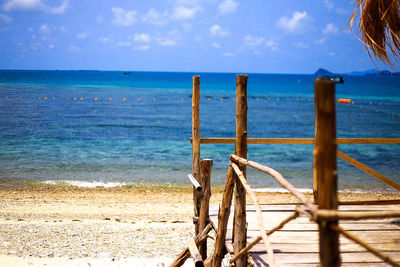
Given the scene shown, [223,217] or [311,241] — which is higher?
[223,217]

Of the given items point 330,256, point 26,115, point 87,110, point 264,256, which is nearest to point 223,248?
point 264,256

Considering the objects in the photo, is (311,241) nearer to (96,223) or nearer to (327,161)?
(327,161)

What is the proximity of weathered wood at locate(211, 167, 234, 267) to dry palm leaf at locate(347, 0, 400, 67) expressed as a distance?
7.44 feet

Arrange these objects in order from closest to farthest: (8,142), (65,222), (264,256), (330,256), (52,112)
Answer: (330,256)
(264,256)
(65,222)
(8,142)
(52,112)

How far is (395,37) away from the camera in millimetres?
4719

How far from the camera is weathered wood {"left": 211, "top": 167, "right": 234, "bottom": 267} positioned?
14.6ft

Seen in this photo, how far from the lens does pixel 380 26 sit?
471 centimetres

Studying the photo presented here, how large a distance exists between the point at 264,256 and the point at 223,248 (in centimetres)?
84

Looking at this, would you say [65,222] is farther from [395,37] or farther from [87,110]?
[87,110]

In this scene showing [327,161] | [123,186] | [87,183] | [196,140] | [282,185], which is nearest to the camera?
[327,161]

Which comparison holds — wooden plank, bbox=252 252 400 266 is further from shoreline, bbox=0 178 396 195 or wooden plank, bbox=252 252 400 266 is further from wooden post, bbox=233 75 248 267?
shoreline, bbox=0 178 396 195

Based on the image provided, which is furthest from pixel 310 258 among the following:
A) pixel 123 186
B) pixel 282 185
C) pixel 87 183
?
pixel 87 183

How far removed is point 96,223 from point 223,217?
19.7ft

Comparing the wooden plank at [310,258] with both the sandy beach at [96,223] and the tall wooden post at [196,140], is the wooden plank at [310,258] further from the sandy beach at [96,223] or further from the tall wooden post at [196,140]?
the sandy beach at [96,223]
